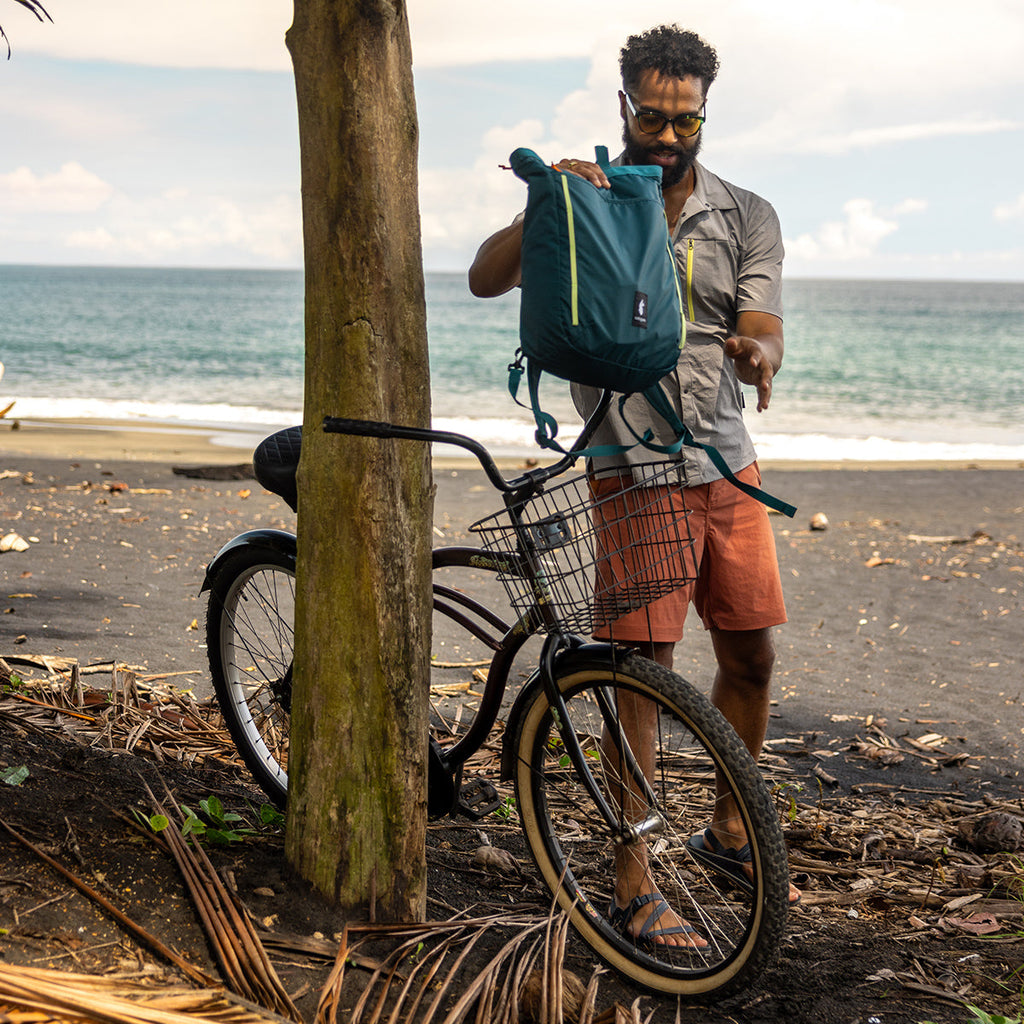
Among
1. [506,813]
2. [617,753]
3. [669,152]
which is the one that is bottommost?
[506,813]

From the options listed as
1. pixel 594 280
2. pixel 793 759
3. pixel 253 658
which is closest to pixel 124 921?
pixel 253 658

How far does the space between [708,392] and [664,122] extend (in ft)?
2.43

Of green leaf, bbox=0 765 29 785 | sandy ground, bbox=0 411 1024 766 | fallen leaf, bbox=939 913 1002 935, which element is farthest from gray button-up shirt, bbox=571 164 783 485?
sandy ground, bbox=0 411 1024 766

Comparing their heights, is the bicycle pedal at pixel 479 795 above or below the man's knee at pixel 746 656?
below

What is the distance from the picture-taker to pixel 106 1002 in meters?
1.78

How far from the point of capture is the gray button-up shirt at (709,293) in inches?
113

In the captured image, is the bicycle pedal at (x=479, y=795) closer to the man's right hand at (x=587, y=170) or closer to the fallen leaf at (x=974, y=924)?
the fallen leaf at (x=974, y=924)

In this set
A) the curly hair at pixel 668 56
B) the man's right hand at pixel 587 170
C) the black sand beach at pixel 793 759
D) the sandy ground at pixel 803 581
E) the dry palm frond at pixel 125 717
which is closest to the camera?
the man's right hand at pixel 587 170

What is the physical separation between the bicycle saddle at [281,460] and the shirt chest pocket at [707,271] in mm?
1184

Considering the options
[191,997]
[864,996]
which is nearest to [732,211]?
[864,996]

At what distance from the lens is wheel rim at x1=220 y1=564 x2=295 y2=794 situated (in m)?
3.39

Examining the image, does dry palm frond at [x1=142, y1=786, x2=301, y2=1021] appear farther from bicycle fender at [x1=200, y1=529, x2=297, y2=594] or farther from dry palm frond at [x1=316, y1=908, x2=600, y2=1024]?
bicycle fender at [x1=200, y1=529, x2=297, y2=594]

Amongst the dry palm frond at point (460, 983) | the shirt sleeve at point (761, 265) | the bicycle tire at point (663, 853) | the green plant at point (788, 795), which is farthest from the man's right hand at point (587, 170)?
the green plant at point (788, 795)

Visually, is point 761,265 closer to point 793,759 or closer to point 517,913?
point 517,913
